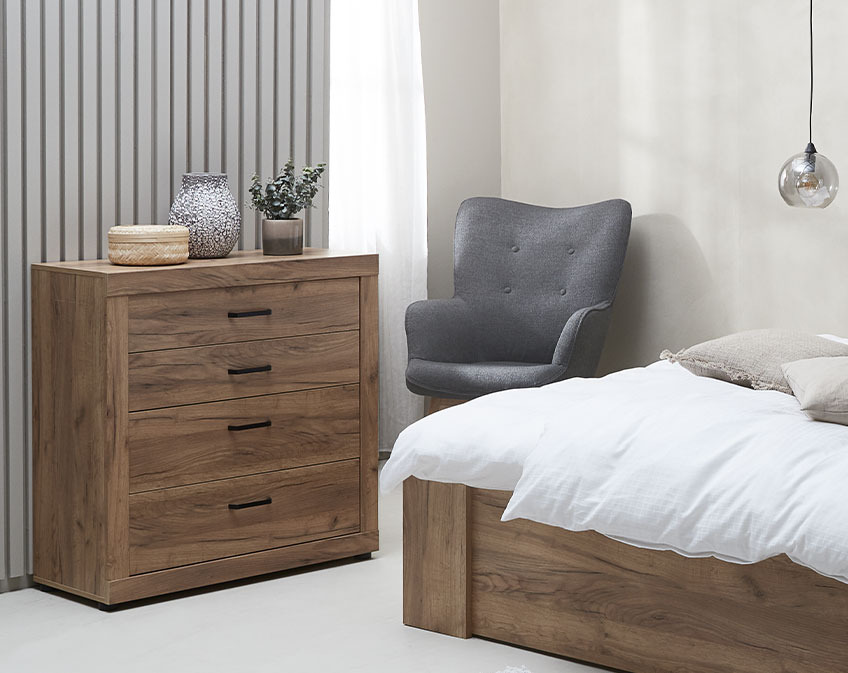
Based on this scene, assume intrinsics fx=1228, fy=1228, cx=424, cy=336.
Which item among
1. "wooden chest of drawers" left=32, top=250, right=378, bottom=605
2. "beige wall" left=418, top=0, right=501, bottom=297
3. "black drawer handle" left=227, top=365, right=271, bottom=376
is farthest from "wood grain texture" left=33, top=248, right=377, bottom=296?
"beige wall" left=418, top=0, right=501, bottom=297

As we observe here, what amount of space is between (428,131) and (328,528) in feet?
6.82

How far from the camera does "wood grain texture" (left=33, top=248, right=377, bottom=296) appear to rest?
3.15 metres

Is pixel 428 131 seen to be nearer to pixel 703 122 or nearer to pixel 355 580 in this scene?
pixel 703 122

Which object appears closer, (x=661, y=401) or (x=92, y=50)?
(x=661, y=401)

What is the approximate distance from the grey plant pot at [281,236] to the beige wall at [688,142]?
1.65 metres

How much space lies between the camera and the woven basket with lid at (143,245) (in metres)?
3.27

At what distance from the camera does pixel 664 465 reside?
7.93 feet

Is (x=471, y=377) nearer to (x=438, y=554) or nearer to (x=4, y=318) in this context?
(x=438, y=554)

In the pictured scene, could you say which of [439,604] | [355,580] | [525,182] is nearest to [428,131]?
[525,182]

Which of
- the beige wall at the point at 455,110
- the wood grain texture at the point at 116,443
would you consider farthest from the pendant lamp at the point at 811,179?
the beige wall at the point at 455,110

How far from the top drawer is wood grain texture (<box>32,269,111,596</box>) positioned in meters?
0.13

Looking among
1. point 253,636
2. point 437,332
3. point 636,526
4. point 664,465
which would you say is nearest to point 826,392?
point 664,465

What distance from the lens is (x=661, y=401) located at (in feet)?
8.96

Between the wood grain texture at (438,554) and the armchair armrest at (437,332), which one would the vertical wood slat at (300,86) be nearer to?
the armchair armrest at (437,332)
